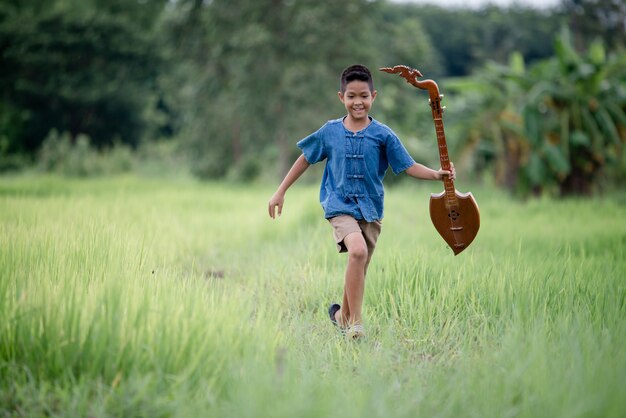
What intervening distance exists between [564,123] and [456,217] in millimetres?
6227

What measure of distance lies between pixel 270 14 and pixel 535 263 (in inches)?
415

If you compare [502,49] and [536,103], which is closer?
[536,103]

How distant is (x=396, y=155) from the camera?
3.41 m

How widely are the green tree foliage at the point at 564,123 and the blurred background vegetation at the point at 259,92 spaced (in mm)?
25

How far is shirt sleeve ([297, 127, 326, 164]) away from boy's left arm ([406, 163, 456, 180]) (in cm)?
54

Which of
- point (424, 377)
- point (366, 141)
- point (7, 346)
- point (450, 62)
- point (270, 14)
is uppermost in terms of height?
point (450, 62)

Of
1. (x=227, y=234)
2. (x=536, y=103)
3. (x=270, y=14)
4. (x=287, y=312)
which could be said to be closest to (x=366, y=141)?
(x=287, y=312)

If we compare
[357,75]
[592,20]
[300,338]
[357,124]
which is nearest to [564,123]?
[357,124]

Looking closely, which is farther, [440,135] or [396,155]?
[396,155]

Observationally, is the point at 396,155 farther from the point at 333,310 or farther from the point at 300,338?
the point at 300,338

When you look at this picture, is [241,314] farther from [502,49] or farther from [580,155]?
[502,49]

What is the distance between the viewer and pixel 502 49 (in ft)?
126

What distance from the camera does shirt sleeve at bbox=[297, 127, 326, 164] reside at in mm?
3459

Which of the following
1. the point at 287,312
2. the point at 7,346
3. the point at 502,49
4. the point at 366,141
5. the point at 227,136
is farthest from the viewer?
the point at 502,49
